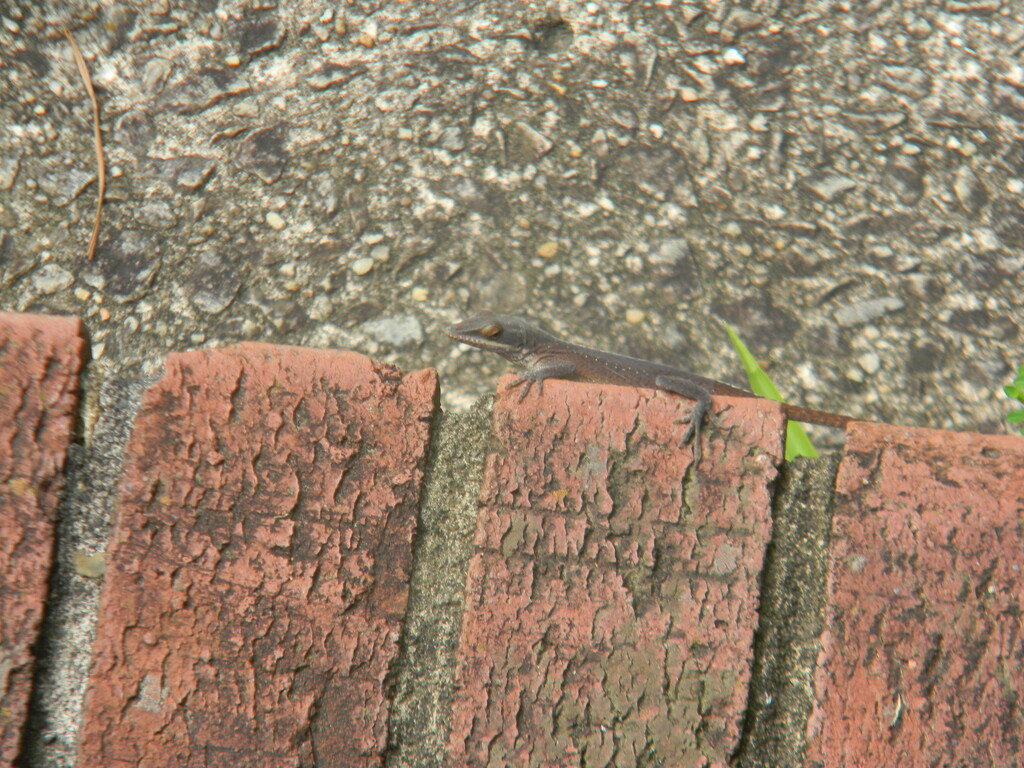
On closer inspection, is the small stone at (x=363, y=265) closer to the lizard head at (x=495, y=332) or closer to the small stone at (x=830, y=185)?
the lizard head at (x=495, y=332)

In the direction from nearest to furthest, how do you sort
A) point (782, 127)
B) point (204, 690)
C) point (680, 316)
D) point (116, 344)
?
point (204, 690) → point (116, 344) → point (680, 316) → point (782, 127)

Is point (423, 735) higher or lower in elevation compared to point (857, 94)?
lower

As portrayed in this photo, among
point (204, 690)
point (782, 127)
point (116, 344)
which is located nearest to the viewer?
point (204, 690)

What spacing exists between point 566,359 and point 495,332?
0.32m

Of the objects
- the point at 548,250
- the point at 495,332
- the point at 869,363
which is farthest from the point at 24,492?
the point at 869,363

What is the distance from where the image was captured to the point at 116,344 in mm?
2027

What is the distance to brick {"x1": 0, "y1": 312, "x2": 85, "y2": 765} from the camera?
1106 millimetres

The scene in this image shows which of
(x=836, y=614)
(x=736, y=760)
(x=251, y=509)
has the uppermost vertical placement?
(x=251, y=509)

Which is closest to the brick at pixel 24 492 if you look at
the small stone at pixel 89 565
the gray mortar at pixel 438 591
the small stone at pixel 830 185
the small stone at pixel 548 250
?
the small stone at pixel 89 565

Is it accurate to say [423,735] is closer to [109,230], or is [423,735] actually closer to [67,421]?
[67,421]

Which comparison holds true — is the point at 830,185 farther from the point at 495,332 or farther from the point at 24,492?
the point at 24,492

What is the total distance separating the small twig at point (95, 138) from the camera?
6.99 feet

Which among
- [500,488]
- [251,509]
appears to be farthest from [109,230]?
[500,488]

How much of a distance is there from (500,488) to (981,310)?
1.69 metres
